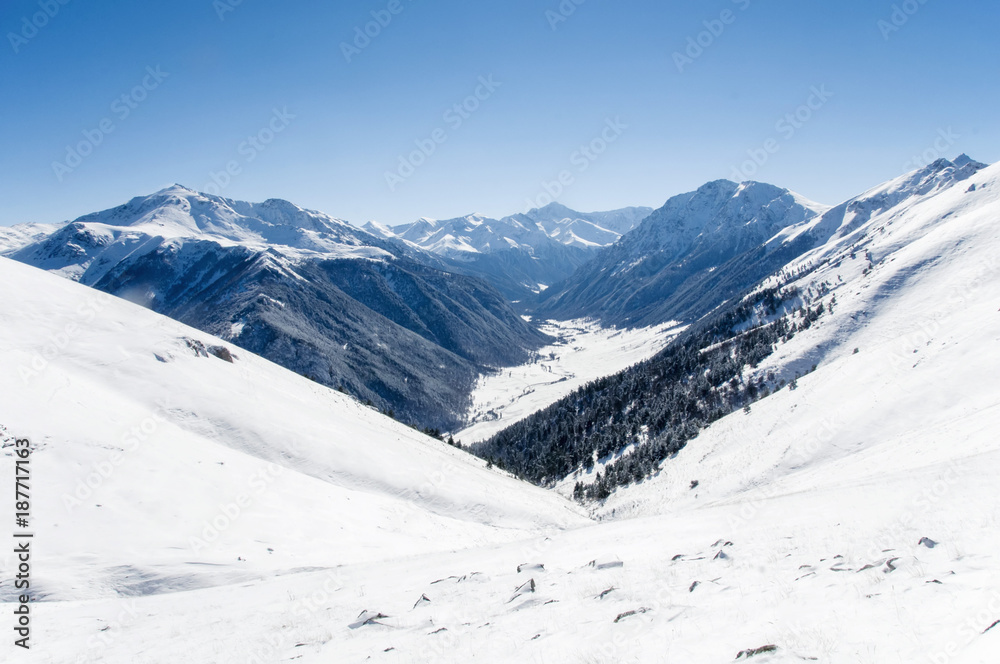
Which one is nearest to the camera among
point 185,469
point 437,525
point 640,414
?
point 185,469

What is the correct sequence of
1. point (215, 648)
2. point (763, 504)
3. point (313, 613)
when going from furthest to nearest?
point (763, 504) < point (313, 613) < point (215, 648)

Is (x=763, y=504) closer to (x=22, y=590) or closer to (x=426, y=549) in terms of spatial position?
(x=426, y=549)

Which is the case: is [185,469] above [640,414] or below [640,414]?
below

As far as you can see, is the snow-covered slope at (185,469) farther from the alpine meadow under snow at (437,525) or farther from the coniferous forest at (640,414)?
the coniferous forest at (640,414)

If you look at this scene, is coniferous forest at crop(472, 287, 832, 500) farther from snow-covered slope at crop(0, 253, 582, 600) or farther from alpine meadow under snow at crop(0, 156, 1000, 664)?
snow-covered slope at crop(0, 253, 582, 600)

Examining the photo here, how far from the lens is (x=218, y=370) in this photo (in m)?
45.6

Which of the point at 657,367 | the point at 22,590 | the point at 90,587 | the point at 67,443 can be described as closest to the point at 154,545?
the point at 90,587

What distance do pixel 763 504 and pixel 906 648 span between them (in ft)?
62.9

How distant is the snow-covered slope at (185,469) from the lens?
22125 millimetres

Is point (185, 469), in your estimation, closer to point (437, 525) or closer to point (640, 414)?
point (437, 525)

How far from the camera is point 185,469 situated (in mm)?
28984

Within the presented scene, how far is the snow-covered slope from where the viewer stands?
871 inches

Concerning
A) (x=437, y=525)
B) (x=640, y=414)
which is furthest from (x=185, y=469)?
(x=640, y=414)

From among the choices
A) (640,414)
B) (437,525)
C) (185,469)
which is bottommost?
(437,525)
